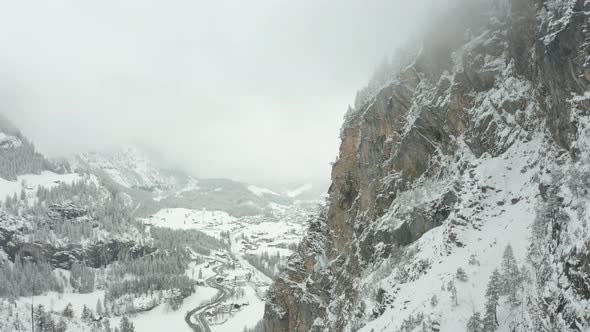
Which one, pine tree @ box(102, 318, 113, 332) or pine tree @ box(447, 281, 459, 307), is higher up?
pine tree @ box(447, 281, 459, 307)

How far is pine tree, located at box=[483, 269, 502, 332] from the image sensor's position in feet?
68.9

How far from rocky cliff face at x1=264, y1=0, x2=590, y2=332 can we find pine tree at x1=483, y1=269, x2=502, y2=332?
0.52 m

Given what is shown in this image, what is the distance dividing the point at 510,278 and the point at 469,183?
507 inches

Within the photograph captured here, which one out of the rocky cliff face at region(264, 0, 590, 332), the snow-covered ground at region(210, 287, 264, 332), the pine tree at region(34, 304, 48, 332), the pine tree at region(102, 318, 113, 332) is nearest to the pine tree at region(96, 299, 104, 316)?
the pine tree at region(102, 318, 113, 332)

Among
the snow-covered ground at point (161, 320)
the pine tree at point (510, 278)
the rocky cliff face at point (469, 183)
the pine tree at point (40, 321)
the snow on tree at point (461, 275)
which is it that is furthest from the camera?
the snow-covered ground at point (161, 320)

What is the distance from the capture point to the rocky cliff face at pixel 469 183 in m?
20.9

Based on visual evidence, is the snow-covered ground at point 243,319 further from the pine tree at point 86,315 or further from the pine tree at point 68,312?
the pine tree at point 68,312


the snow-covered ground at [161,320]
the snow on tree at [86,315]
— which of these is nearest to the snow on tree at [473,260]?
the snow-covered ground at [161,320]

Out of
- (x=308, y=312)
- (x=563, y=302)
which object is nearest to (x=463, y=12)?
(x=563, y=302)

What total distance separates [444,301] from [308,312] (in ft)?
102

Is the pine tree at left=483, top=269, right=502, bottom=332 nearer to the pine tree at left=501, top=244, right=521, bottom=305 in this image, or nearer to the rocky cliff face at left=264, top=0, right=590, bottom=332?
the pine tree at left=501, top=244, right=521, bottom=305

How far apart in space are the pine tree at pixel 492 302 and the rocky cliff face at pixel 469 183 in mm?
518

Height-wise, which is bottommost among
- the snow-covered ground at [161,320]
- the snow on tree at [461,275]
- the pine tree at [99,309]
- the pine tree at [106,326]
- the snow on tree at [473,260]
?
the snow-covered ground at [161,320]

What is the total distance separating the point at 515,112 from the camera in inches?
1289
